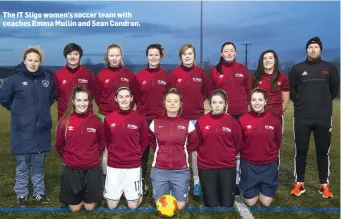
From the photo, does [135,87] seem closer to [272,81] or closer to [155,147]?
[155,147]

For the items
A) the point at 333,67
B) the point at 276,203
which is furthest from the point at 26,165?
the point at 333,67

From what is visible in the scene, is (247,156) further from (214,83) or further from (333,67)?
(333,67)

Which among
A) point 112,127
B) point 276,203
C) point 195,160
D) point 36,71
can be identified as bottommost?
point 276,203

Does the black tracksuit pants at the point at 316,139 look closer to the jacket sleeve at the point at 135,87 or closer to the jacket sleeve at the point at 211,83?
the jacket sleeve at the point at 211,83

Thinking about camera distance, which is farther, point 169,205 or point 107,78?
point 107,78

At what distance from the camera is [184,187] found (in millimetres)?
5391

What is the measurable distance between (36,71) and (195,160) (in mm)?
Answer: 2642

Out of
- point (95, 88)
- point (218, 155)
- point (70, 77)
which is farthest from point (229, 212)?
point (70, 77)

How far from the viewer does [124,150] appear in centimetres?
538

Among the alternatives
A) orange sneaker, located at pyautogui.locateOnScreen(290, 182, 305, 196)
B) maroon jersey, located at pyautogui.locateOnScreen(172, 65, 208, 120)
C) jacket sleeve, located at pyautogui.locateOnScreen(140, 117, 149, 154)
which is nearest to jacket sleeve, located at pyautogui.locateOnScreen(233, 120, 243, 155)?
maroon jersey, located at pyautogui.locateOnScreen(172, 65, 208, 120)

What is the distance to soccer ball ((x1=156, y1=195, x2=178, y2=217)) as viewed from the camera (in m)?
5.08

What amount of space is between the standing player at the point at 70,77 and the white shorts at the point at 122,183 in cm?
129

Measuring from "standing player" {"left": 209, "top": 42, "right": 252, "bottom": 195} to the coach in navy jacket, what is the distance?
2.60 meters

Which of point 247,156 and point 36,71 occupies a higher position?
point 36,71
